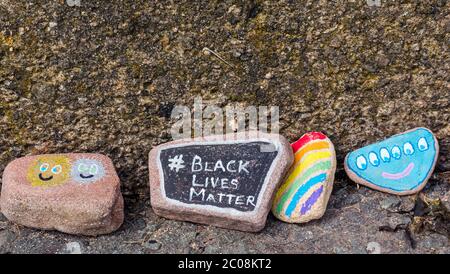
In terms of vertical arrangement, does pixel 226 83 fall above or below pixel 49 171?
above

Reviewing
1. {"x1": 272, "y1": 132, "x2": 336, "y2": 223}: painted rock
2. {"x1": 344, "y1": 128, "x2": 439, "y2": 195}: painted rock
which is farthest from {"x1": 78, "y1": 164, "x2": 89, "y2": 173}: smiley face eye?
{"x1": 344, "y1": 128, "x2": 439, "y2": 195}: painted rock

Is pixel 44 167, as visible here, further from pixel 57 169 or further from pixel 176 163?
pixel 176 163

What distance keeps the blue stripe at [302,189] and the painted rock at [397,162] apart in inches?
5.2

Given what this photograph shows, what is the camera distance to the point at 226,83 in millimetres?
2094

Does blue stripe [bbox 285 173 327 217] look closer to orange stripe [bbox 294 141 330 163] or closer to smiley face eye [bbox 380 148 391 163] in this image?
orange stripe [bbox 294 141 330 163]

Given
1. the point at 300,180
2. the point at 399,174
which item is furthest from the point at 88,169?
the point at 399,174

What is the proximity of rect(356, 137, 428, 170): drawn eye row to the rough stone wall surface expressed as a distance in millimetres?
66

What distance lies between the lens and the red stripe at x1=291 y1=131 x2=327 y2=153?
214 centimetres

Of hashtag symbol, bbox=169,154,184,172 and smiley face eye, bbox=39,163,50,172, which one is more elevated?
smiley face eye, bbox=39,163,50,172

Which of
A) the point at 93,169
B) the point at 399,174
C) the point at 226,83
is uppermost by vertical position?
the point at 226,83

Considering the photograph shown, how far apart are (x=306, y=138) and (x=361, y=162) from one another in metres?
0.18

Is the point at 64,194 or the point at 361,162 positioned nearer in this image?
the point at 64,194

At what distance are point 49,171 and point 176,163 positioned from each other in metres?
0.35

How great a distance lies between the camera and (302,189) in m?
2.08
